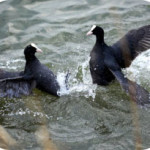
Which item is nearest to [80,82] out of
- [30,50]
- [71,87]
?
[71,87]

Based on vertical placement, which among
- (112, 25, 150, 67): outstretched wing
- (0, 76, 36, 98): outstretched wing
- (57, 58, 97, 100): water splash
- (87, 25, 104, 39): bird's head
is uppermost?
(87, 25, 104, 39): bird's head

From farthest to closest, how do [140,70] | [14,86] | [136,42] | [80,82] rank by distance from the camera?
[140,70] < [80,82] < [136,42] < [14,86]

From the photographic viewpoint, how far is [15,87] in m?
6.02

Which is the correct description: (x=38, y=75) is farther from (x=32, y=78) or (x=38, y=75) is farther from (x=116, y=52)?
(x=116, y=52)

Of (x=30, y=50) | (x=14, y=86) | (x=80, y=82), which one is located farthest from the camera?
(x=80, y=82)

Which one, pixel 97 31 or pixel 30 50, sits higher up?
pixel 97 31

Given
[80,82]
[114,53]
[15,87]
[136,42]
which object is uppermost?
[136,42]

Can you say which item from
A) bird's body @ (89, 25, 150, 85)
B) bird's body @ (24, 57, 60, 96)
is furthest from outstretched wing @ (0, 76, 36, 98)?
bird's body @ (89, 25, 150, 85)

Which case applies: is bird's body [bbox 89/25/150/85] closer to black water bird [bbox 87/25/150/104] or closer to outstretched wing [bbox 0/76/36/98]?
black water bird [bbox 87/25/150/104]

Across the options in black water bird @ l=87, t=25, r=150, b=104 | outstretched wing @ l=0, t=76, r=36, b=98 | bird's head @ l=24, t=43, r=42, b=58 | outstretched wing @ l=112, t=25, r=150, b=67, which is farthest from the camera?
outstretched wing @ l=112, t=25, r=150, b=67

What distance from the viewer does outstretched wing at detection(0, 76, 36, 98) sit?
586 centimetres

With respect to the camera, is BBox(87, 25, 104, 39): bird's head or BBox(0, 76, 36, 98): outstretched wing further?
BBox(87, 25, 104, 39): bird's head

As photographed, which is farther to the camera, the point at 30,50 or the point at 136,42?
the point at 136,42

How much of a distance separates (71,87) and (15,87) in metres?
1.05
